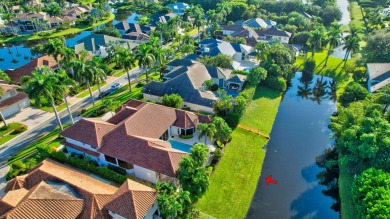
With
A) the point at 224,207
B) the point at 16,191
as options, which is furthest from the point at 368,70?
the point at 16,191

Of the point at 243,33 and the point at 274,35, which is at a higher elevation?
the point at 243,33

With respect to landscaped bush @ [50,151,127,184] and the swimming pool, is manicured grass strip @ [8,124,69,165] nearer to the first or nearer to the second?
landscaped bush @ [50,151,127,184]

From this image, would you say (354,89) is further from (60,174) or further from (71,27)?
(71,27)

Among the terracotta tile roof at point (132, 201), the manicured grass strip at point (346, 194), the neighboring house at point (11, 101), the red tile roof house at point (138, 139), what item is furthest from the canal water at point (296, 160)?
the neighboring house at point (11, 101)

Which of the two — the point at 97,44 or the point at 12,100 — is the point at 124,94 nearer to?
the point at 12,100

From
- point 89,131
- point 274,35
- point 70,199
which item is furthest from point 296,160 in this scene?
point 274,35

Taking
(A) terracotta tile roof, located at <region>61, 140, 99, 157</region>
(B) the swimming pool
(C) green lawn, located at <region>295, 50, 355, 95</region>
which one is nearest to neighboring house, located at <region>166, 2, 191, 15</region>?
(C) green lawn, located at <region>295, 50, 355, 95</region>

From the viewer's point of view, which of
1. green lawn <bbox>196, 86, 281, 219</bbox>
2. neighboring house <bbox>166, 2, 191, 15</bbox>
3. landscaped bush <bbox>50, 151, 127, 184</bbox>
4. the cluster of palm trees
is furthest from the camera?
neighboring house <bbox>166, 2, 191, 15</bbox>
